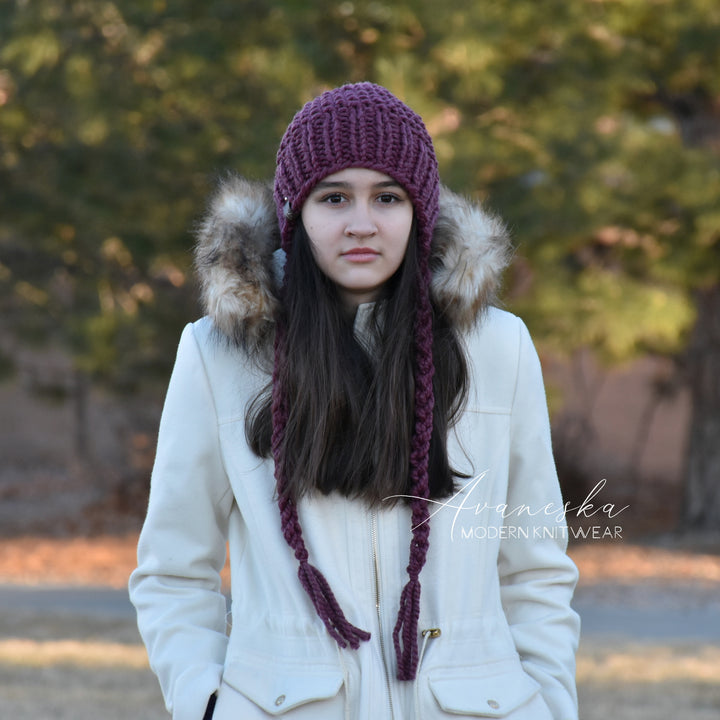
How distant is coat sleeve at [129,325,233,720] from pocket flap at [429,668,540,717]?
44 centimetres

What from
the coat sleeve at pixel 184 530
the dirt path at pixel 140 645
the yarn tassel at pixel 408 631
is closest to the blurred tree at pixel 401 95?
the dirt path at pixel 140 645

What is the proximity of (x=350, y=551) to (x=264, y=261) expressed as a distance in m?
0.60

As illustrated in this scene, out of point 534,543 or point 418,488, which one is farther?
point 534,543

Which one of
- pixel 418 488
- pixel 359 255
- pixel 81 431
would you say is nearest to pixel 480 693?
pixel 418 488

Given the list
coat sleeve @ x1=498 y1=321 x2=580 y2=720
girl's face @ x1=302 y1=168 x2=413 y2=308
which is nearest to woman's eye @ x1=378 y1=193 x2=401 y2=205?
girl's face @ x1=302 y1=168 x2=413 y2=308

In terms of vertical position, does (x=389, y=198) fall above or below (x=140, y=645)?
above

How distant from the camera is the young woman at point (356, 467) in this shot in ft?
6.91

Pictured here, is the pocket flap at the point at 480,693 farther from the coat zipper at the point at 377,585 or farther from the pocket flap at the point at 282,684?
the pocket flap at the point at 282,684

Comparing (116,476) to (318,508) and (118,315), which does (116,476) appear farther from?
(318,508)

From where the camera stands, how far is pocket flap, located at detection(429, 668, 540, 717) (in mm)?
2053

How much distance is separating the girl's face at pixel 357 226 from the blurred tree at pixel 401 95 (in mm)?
4264

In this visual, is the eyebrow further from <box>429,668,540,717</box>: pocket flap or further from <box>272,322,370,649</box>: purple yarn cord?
<box>429,668,540,717</box>: pocket flap

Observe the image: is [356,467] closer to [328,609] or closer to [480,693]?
[328,609]

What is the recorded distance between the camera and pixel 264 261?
232 cm
